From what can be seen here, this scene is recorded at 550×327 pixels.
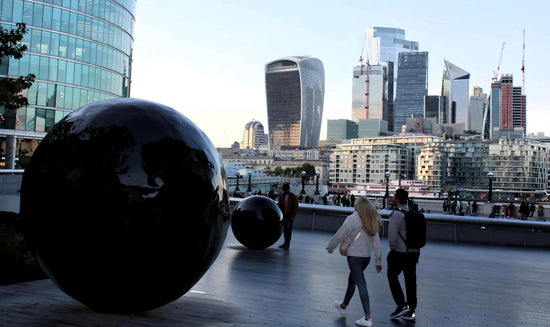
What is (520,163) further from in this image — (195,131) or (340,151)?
(195,131)

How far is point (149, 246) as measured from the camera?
15.7ft

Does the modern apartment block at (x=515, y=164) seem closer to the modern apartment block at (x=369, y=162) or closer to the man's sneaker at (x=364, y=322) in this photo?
the modern apartment block at (x=369, y=162)

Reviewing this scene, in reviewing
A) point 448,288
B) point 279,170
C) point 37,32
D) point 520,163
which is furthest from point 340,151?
point 448,288

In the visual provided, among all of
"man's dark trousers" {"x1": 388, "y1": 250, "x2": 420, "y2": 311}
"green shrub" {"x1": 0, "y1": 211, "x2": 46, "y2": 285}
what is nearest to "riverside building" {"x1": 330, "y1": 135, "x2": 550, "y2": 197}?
"green shrub" {"x1": 0, "y1": 211, "x2": 46, "y2": 285}

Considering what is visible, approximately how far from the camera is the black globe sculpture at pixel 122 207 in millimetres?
4738

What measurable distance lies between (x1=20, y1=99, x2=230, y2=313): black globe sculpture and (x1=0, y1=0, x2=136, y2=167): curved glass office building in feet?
162

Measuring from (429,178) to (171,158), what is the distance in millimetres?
169793

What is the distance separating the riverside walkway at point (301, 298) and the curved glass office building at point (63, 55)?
46.8 meters

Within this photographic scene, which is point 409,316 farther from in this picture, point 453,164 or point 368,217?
point 453,164

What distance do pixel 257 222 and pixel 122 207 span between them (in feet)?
25.1

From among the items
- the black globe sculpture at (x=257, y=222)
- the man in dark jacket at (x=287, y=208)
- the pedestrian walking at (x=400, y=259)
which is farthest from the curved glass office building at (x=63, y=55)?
the pedestrian walking at (x=400, y=259)

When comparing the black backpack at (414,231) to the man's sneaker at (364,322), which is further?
the black backpack at (414,231)

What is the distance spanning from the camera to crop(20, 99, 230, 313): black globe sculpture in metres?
4.74

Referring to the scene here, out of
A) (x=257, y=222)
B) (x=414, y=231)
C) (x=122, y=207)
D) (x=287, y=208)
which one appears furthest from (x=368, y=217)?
(x=287, y=208)
